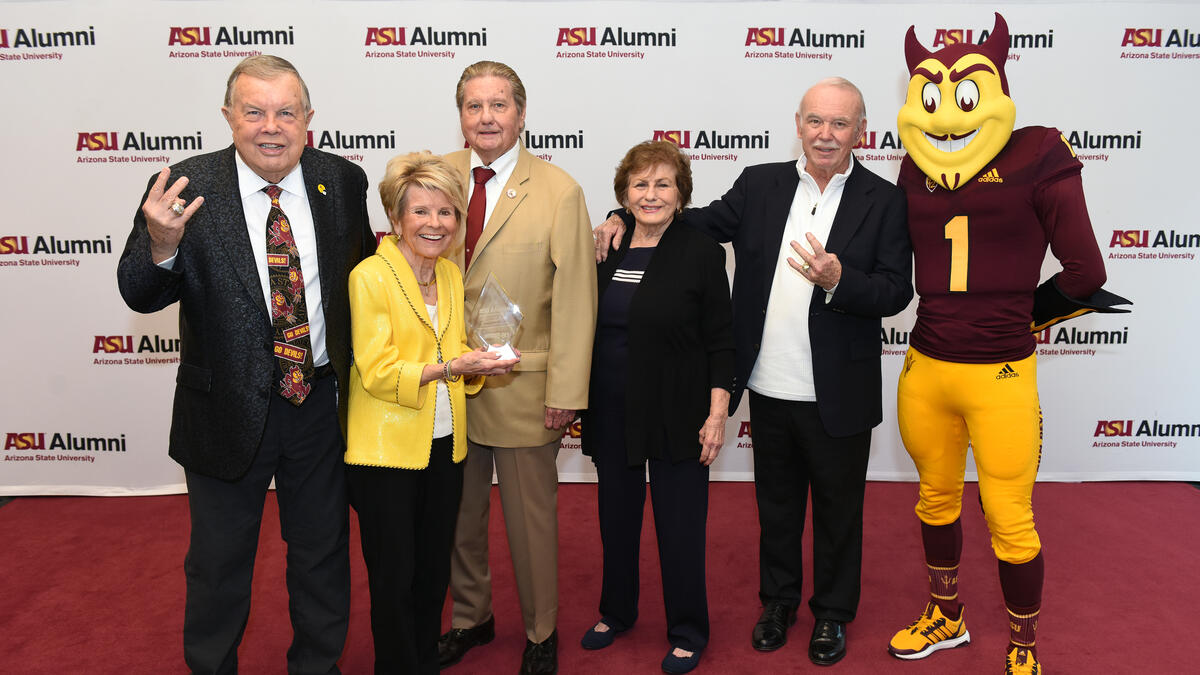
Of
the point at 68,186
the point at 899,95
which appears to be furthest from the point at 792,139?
the point at 68,186

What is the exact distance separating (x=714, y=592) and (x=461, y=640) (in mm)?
1095

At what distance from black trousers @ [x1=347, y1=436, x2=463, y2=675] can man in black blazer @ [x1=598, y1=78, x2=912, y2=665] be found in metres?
0.99

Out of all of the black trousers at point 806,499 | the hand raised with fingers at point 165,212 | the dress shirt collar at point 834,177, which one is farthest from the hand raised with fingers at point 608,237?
the hand raised with fingers at point 165,212

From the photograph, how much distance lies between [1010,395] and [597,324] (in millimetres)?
1317

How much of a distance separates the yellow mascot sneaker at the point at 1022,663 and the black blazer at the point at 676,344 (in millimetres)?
1245

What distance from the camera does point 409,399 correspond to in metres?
2.24

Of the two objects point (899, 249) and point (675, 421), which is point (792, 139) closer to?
point (899, 249)

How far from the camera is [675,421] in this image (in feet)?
8.77

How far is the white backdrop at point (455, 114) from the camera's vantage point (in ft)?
14.5

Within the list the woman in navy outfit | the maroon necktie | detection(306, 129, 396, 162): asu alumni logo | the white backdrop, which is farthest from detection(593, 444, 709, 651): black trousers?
detection(306, 129, 396, 162): asu alumni logo

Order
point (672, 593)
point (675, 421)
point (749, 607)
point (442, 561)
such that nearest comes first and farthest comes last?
point (442, 561)
point (675, 421)
point (672, 593)
point (749, 607)

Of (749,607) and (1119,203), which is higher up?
(1119,203)

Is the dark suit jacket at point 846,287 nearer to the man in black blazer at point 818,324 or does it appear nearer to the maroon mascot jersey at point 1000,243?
the man in black blazer at point 818,324

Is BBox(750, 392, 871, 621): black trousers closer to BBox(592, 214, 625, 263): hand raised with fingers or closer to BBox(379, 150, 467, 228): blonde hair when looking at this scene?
BBox(592, 214, 625, 263): hand raised with fingers
